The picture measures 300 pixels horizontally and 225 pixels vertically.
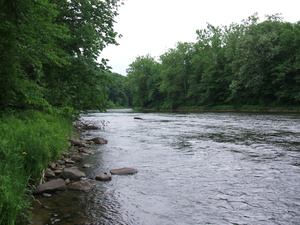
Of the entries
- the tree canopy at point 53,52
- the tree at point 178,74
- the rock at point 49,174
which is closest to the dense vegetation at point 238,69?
the tree at point 178,74

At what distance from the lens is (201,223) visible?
15.7ft

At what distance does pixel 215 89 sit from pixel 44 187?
55409 millimetres

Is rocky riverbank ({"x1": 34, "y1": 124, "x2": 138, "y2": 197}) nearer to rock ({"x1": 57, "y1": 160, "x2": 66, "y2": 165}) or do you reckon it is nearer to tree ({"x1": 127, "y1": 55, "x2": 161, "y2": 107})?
rock ({"x1": 57, "y1": 160, "x2": 66, "y2": 165})

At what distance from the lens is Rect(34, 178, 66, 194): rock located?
607cm

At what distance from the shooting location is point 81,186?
6.59m

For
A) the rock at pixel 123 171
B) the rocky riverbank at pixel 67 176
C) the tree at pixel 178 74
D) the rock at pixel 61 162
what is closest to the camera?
the rocky riverbank at pixel 67 176

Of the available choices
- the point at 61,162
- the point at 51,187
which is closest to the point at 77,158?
the point at 61,162

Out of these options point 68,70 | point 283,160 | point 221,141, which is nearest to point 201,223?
point 283,160

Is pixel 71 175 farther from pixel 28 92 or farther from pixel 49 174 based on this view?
pixel 28 92

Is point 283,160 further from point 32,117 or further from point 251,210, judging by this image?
point 32,117

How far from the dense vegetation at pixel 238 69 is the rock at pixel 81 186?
40.0 metres

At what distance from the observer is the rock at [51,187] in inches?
239

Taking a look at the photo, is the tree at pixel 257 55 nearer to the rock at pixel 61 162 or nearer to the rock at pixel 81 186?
the rock at pixel 61 162

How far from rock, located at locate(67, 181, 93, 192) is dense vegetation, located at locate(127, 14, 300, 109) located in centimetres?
4005
